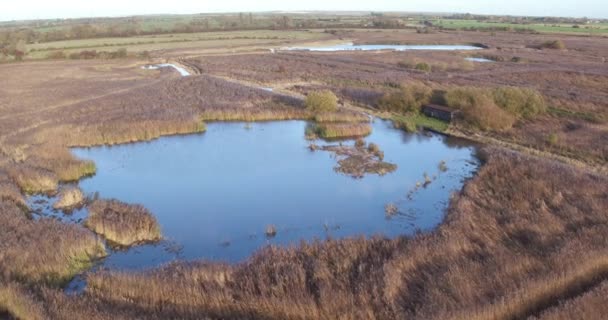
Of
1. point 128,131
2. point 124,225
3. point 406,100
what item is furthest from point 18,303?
point 406,100

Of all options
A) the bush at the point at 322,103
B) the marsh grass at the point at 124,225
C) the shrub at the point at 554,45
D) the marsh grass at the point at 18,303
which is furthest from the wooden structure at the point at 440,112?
the shrub at the point at 554,45

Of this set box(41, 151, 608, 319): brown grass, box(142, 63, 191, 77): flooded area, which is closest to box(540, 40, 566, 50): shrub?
box(142, 63, 191, 77): flooded area

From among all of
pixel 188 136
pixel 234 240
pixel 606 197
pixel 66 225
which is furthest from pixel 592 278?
pixel 188 136

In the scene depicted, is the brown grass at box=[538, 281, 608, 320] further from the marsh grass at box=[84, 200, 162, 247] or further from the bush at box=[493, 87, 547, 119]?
the bush at box=[493, 87, 547, 119]

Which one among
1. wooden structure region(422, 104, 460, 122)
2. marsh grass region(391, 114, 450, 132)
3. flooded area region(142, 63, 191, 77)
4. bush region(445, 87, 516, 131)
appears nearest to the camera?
bush region(445, 87, 516, 131)

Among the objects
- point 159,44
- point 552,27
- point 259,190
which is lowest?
point 259,190

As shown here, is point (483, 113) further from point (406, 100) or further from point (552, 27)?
point (552, 27)
